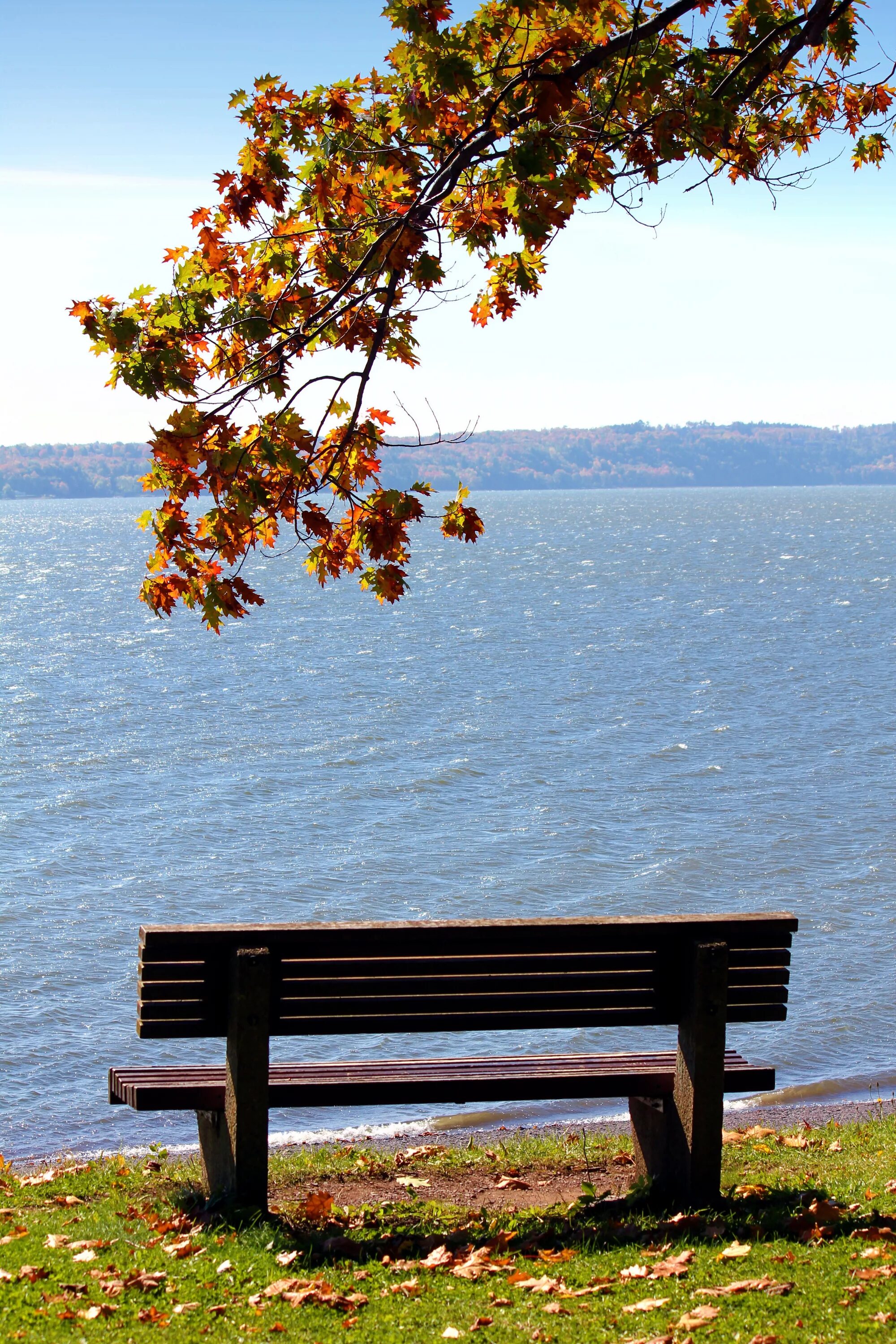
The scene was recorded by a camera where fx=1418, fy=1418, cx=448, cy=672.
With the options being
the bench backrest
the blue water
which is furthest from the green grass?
the blue water

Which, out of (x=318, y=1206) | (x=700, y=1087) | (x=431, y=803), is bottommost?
(x=431, y=803)

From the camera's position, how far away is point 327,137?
6.14 meters

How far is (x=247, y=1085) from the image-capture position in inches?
216

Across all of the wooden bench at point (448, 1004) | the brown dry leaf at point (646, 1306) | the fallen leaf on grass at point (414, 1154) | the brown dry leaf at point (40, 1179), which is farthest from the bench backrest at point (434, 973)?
the brown dry leaf at point (40, 1179)

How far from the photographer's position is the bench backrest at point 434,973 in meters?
5.44

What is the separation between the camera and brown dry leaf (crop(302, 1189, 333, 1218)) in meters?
5.89

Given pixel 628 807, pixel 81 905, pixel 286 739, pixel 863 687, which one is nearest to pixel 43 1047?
pixel 81 905

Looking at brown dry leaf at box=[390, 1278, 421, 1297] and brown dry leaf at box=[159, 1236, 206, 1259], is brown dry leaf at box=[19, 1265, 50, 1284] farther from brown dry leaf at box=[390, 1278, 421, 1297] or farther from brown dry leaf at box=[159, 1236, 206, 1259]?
brown dry leaf at box=[390, 1278, 421, 1297]

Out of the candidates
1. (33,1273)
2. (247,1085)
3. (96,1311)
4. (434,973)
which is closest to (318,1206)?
(247,1085)

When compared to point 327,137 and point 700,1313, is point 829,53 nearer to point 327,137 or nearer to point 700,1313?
point 327,137

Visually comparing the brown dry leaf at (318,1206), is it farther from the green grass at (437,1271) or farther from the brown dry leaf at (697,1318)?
the brown dry leaf at (697,1318)

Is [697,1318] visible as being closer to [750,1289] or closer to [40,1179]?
[750,1289]

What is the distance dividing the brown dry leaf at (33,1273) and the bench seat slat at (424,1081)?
2.75ft

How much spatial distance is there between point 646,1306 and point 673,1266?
425 mm
